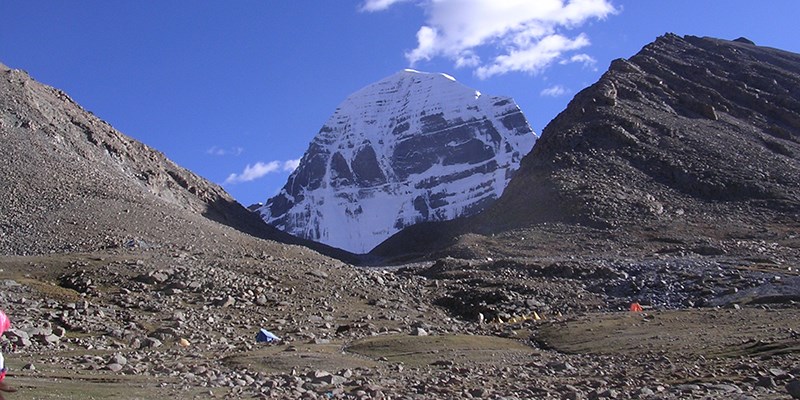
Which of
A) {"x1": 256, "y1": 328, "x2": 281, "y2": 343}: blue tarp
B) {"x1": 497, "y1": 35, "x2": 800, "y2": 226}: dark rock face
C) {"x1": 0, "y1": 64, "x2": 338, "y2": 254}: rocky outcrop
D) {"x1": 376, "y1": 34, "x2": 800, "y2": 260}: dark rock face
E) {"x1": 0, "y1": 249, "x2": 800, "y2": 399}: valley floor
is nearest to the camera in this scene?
{"x1": 0, "y1": 249, "x2": 800, "y2": 399}: valley floor

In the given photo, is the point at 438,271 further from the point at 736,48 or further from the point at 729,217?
the point at 736,48

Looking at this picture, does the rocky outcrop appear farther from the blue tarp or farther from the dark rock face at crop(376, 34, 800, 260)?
the dark rock face at crop(376, 34, 800, 260)

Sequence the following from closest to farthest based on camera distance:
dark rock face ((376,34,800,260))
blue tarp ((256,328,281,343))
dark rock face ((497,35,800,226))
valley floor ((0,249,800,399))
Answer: valley floor ((0,249,800,399)) → blue tarp ((256,328,281,343)) → dark rock face ((376,34,800,260)) → dark rock face ((497,35,800,226))

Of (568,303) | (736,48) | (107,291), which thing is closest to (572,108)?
(736,48)

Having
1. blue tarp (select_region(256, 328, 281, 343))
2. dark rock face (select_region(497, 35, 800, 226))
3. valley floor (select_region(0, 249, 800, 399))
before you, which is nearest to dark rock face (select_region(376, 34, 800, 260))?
dark rock face (select_region(497, 35, 800, 226))

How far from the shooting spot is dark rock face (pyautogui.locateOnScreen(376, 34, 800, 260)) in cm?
8338

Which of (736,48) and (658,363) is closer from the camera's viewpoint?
(658,363)

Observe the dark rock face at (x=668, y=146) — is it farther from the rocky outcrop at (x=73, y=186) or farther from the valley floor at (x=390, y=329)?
the rocky outcrop at (x=73, y=186)

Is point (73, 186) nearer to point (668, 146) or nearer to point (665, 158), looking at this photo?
point (665, 158)

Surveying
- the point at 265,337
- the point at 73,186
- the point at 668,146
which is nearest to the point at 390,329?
A: the point at 265,337

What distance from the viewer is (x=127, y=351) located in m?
25.7

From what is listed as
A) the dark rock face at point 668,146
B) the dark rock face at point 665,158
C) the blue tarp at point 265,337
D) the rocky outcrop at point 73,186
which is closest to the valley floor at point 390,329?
the blue tarp at point 265,337

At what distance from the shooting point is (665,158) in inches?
3755

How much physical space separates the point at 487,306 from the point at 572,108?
7397cm
